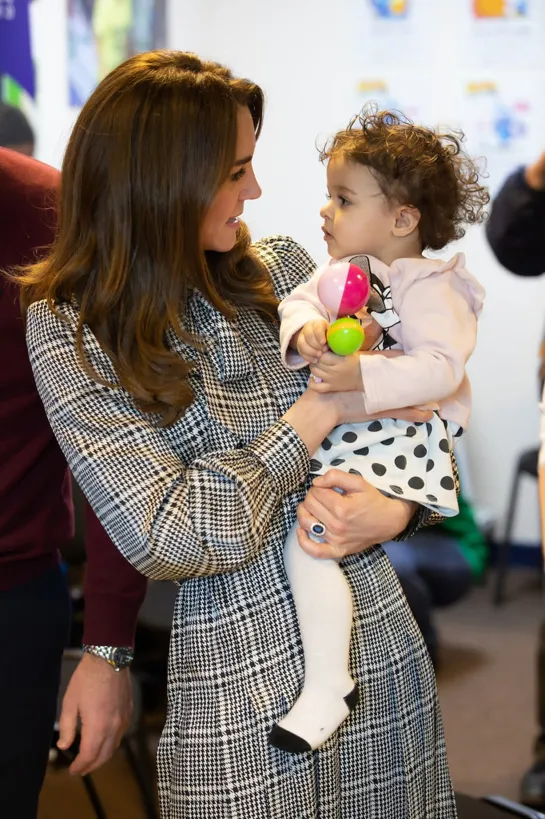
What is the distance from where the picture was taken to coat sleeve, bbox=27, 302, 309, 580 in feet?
4.35

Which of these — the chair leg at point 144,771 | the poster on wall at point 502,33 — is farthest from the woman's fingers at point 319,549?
the poster on wall at point 502,33

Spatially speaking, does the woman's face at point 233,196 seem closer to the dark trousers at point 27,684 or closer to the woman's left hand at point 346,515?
the woman's left hand at point 346,515

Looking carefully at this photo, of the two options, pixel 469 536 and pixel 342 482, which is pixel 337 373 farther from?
pixel 469 536

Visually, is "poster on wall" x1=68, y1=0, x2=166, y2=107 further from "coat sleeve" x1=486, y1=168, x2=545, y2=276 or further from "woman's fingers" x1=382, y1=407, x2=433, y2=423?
"woman's fingers" x1=382, y1=407, x2=433, y2=423

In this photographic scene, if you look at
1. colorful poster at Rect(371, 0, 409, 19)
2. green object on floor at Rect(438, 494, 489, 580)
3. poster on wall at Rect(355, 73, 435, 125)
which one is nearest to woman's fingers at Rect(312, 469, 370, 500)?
green object on floor at Rect(438, 494, 489, 580)

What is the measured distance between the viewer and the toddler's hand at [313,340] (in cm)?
139

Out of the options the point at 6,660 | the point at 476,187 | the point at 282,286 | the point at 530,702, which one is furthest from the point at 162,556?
the point at 530,702

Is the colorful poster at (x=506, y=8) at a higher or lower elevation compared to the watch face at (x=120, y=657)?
higher

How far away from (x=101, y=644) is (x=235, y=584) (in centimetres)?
28

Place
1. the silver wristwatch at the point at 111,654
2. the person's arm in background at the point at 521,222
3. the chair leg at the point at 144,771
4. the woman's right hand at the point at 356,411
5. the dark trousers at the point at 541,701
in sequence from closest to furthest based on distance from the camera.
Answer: the woman's right hand at the point at 356,411, the silver wristwatch at the point at 111,654, the chair leg at the point at 144,771, the person's arm in background at the point at 521,222, the dark trousers at the point at 541,701

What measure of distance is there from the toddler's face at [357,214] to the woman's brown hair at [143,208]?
0.65ft

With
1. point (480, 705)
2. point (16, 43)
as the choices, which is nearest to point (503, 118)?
point (16, 43)

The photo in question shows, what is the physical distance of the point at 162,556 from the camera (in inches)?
52.3

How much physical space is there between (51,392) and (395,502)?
1.76ft
